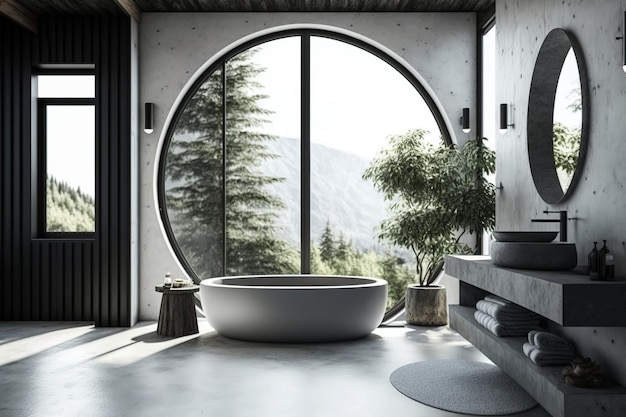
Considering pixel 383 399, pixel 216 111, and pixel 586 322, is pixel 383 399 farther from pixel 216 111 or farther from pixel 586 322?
pixel 216 111

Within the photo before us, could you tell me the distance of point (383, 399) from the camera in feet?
11.8

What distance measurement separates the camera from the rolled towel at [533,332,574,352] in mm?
3129

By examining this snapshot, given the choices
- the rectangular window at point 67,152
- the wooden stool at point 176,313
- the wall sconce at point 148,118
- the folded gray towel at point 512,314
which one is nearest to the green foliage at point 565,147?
the folded gray towel at point 512,314

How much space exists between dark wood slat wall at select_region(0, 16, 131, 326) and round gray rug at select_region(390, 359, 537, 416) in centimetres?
307

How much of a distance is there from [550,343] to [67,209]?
16.3 feet

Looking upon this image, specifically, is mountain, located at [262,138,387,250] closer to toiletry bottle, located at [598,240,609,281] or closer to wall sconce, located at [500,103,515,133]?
Result: wall sconce, located at [500,103,515,133]

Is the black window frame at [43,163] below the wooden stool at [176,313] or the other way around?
the other way around

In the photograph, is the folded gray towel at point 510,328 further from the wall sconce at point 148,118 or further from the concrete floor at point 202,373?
the wall sconce at point 148,118

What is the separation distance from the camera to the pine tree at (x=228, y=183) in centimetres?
945

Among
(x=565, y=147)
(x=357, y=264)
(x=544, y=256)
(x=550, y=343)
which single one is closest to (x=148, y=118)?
(x=565, y=147)

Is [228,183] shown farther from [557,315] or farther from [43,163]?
[557,315]

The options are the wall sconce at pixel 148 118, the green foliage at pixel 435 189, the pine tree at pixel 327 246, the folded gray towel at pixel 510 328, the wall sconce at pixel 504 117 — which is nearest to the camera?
the folded gray towel at pixel 510 328

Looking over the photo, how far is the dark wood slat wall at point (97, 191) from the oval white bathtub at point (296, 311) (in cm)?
126

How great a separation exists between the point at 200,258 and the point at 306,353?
5.03 m
